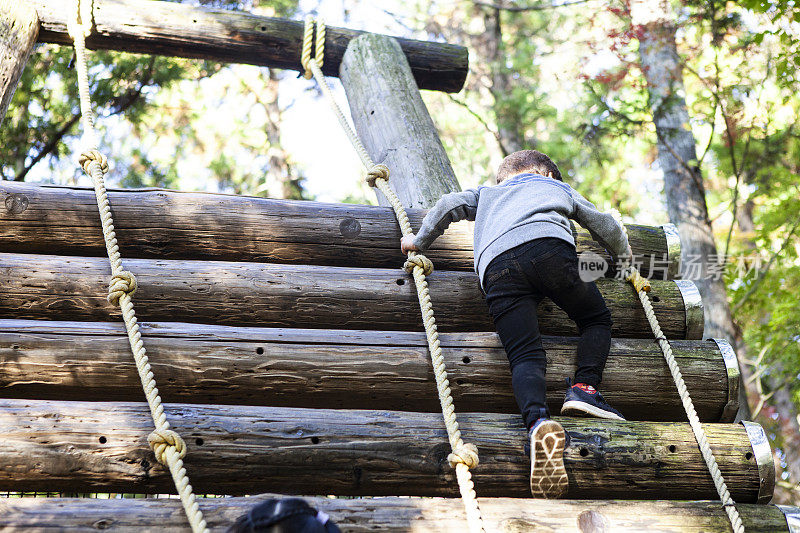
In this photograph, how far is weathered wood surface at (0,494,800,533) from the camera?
2.30 meters

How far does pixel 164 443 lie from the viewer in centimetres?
251

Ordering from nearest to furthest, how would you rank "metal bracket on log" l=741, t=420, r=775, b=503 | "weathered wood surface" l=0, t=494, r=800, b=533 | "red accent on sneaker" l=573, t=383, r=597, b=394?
"weathered wood surface" l=0, t=494, r=800, b=533 < "metal bracket on log" l=741, t=420, r=775, b=503 < "red accent on sneaker" l=573, t=383, r=597, b=394

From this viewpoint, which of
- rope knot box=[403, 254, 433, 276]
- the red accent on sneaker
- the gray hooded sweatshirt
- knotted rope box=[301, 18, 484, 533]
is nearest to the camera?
knotted rope box=[301, 18, 484, 533]

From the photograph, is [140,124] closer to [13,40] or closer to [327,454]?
[13,40]

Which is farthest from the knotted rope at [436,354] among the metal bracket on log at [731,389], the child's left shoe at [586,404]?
the metal bracket on log at [731,389]

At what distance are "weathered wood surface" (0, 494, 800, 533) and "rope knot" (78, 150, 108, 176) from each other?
1960mm

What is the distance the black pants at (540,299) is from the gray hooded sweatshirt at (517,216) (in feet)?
Answer: 0.21

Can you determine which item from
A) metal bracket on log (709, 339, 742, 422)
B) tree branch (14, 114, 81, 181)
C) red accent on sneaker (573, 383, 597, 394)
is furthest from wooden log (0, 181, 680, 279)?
tree branch (14, 114, 81, 181)

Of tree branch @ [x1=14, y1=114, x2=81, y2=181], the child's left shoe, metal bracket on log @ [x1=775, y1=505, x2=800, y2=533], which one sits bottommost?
metal bracket on log @ [x1=775, y1=505, x2=800, y2=533]

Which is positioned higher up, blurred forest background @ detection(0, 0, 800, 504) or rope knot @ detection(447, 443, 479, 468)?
A: blurred forest background @ detection(0, 0, 800, 504)

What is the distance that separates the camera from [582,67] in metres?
8.66

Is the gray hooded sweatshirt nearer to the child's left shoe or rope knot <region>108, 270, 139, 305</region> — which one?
the child's left shoe

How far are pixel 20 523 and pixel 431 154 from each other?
3.32 m

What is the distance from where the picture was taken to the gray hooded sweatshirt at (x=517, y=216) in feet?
11.0
